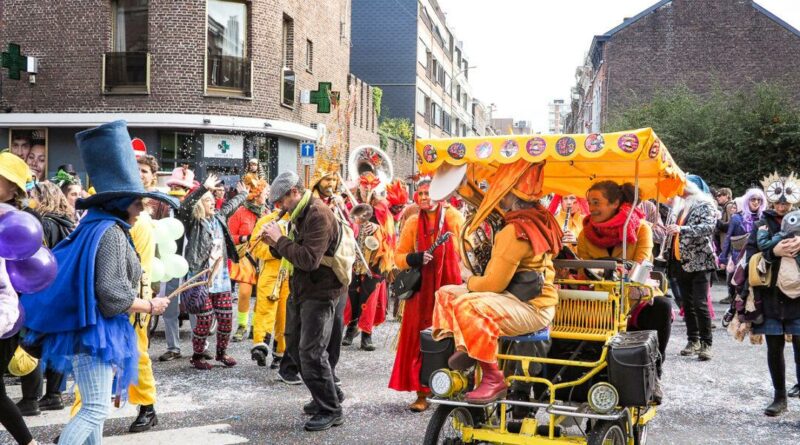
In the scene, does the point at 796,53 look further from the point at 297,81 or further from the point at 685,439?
the point at 685,439

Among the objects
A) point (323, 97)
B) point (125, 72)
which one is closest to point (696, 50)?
point (323, 97)

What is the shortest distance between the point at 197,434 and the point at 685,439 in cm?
367

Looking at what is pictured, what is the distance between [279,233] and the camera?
5.85 metres

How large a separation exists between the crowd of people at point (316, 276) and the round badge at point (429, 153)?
0.22 m

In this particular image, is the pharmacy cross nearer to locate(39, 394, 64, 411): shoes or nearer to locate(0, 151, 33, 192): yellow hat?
locate(39, 394, 64, 411): shoes

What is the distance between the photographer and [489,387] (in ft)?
14.9

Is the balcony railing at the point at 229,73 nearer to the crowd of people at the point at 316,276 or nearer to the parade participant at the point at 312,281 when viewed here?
Answer: the crowd of people at the point at 316,276

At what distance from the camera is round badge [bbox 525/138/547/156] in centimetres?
466

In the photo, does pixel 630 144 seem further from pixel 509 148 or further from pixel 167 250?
pixel 167 250

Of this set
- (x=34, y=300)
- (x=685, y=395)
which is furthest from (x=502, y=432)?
(x=685, y=395)

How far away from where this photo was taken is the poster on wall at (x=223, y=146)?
22.2 meters

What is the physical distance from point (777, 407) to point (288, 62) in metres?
21.1

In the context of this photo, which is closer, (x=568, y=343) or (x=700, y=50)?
(x=568, y=343)

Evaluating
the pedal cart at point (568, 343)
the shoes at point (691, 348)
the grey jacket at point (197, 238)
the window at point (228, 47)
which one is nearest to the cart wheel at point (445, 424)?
the pedal cart at point (568, 343)
